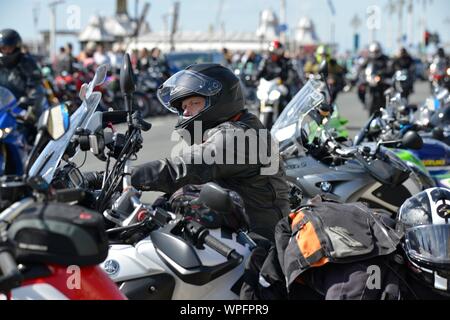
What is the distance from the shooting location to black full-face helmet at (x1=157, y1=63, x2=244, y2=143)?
3.43 meters

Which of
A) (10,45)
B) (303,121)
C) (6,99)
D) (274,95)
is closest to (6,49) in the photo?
(10,45)

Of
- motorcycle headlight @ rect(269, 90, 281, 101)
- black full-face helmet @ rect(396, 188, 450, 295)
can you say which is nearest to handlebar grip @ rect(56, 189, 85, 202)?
black full-face helmet @ rect(396, 188, 450, 295)

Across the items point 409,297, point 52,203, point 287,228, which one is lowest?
point 409,297

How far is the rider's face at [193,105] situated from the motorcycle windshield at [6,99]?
2762mm

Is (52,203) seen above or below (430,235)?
above

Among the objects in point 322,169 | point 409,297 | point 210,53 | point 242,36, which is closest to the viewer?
point 409,297

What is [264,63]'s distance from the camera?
14125 mm

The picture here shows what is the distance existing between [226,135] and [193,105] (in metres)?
0.33

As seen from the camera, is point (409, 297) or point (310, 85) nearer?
point (409, 297)

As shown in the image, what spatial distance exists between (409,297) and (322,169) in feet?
8.25

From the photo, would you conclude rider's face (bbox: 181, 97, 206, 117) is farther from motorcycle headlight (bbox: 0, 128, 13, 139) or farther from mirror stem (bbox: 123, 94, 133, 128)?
motorcycle headlight (bbox: 0, 128, 13, 139)
